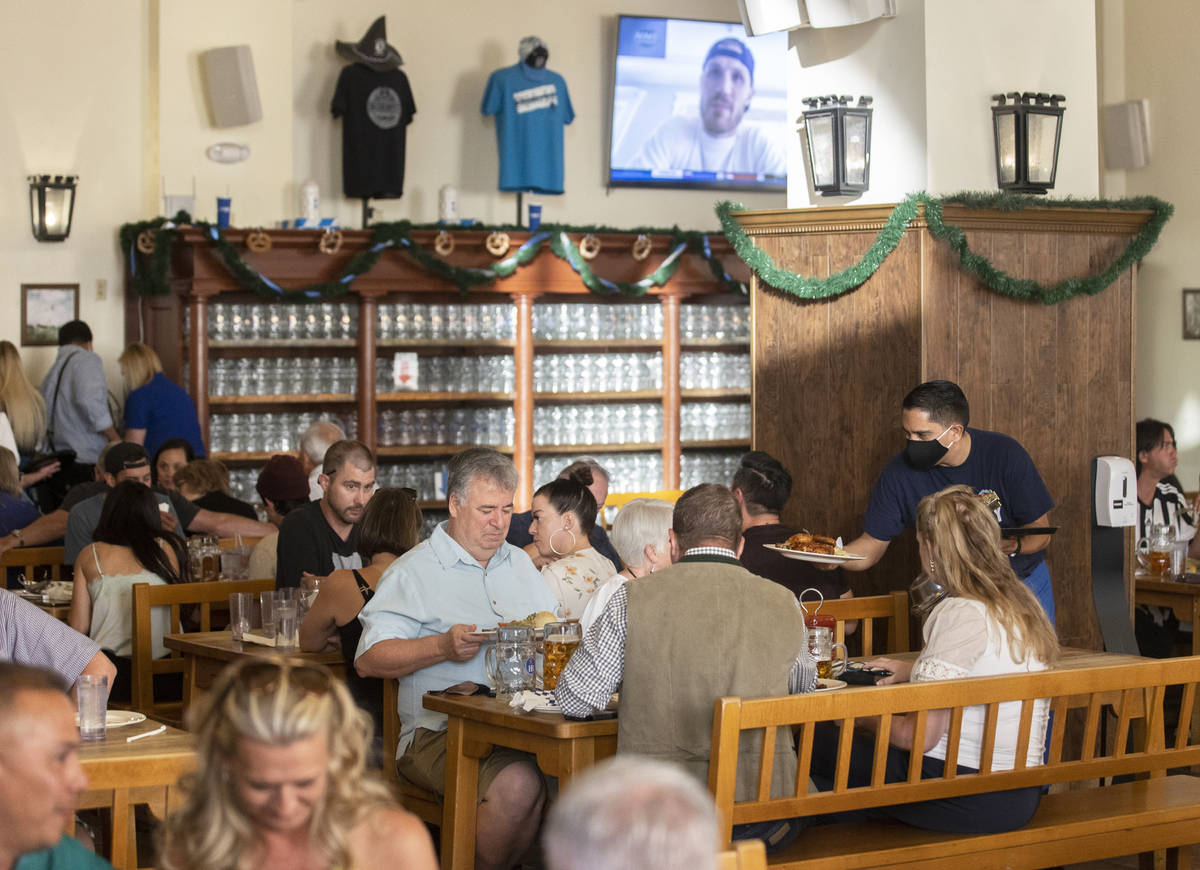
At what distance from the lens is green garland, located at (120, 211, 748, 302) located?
366 inches

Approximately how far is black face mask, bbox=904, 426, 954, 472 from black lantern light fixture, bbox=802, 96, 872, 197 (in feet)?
5.62

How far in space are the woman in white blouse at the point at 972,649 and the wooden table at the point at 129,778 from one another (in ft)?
5.67

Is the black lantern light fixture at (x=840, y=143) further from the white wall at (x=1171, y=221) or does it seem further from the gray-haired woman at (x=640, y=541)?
the white wall at (x=1171, y=221)

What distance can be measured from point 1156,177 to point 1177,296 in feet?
2.83

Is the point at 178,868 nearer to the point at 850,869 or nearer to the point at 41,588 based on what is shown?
the point at 850,869

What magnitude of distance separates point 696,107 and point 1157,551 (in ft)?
22.1

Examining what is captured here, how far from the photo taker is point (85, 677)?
332 cm

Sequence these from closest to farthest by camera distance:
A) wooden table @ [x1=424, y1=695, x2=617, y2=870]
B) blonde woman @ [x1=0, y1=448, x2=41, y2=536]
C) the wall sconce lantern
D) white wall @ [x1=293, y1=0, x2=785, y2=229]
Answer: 1. wooden table @ [x1=424, y1=695, x2=617, y2=870]
2. blonde woman @ [x1=0, y1=448, x2=41, y2=536]
3. the wall sconce lantern
4. white wall @ [x1=293, y1=0, x2=785, y2=229]

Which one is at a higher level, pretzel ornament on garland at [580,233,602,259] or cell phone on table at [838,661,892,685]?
pretzel ornament on garland at [580,233,602,259]

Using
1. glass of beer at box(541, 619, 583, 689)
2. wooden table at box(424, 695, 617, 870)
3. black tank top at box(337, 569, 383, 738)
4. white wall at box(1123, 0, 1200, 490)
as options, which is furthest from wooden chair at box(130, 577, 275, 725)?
white wall at box(1123, 0, 1200, 490)

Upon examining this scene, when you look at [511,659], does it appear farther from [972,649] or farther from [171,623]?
[171,623]

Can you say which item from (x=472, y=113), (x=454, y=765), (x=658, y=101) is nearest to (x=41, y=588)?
(x=454, y=765)

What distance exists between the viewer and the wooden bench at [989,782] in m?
3.37

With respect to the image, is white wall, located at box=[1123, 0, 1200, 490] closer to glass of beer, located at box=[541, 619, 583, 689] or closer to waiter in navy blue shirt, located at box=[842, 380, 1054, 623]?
waiter in navy blue shirt, located at box=[842, 380, 1054, 623]
